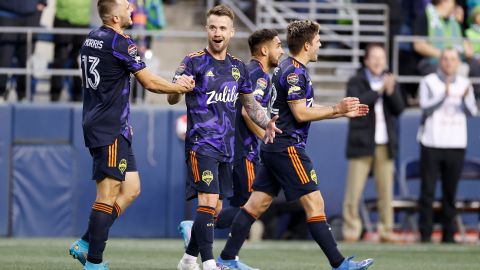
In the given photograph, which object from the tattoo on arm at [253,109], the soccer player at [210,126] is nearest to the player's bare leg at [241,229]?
the soccer player at [210,126]

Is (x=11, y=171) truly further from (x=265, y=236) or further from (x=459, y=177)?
(x=459, y=177)

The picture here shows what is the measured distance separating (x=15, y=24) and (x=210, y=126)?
24.6ft

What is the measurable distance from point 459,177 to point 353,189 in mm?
1407

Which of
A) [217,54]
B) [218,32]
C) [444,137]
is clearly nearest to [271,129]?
[217,54]

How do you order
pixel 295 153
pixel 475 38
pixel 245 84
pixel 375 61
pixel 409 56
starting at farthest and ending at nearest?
pixel 409 56
pixel 475 38
pixel 375 61
pixel 245 84
pixel 295 153

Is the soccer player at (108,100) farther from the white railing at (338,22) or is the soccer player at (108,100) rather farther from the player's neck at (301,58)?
the white railing at (338,22)

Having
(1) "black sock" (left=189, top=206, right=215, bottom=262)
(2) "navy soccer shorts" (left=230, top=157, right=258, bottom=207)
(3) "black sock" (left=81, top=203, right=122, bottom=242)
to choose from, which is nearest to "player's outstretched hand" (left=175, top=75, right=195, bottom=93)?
(1) "black sock" (left=189, top=206, right=215, bottom=262)

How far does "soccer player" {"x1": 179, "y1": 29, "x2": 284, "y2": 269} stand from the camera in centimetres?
1169

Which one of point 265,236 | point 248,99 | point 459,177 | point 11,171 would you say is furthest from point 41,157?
point 248,99

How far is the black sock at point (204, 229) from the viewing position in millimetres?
9883

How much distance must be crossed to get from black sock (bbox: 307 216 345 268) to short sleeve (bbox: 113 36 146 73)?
1.89 metres

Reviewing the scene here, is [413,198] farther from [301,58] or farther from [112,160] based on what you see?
[112,160]

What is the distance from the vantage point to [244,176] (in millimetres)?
11727

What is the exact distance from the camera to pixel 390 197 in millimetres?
16297
